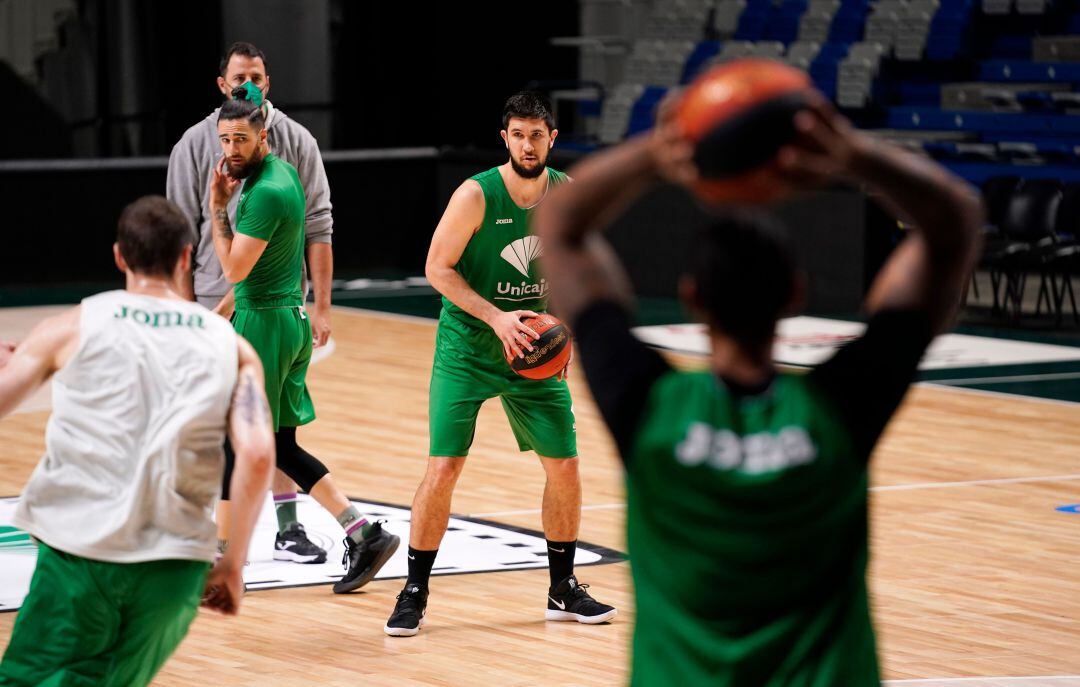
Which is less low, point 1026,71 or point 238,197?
point 238,197

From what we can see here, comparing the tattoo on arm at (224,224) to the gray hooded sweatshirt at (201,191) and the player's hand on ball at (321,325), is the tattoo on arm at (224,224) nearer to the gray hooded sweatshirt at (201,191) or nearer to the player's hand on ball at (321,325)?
the gray hooded sweatshirt at (201,191)

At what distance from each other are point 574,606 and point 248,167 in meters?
1.99

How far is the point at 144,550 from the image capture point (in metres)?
3.82

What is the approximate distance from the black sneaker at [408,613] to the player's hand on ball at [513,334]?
2.98 ft

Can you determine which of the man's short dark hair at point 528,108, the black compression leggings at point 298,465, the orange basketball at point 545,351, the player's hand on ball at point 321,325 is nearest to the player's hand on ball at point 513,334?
the orange basketball at point 545,351

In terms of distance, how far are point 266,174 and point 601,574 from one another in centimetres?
204

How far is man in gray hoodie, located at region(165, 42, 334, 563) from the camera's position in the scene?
7.38m

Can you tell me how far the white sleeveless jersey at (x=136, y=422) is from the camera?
12.5 feet

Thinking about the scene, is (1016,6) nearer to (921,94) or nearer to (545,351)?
(921,94)

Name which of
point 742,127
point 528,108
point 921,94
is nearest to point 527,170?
point 528,108

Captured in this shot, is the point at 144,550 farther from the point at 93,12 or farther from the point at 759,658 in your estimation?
the point at 93,12

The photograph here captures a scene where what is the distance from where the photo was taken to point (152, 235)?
3.83 meters

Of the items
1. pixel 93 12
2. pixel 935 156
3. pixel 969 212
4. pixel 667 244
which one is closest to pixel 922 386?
pixel 667 244

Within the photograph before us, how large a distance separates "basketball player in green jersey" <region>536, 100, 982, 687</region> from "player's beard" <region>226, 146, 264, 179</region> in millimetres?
4151
